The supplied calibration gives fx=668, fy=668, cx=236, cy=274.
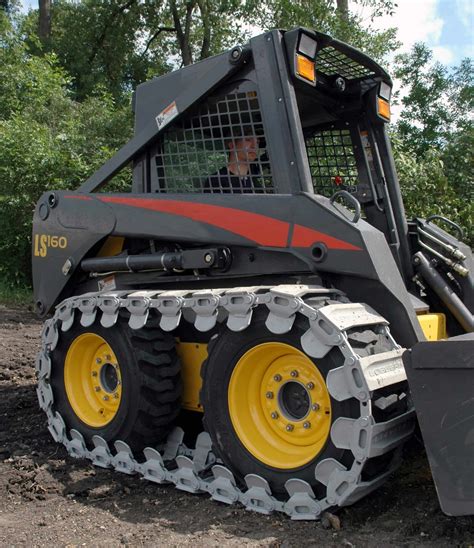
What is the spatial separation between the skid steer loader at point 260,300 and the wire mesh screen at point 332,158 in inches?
0.6

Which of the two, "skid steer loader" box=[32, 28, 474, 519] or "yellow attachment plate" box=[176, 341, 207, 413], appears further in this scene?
"yellow attachment plate" box=[176, 341, 207, 413]

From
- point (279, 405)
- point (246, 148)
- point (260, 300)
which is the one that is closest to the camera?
A: point (260, 300)

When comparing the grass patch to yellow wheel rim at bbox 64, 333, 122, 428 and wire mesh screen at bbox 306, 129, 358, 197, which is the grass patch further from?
wire mesh screen at bbox 306, 129, 358, 197

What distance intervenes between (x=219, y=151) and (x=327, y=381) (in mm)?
1759

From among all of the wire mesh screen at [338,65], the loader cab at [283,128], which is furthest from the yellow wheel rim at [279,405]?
the wire mesh screen at [338,65]

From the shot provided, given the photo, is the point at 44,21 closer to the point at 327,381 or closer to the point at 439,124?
the point at 439,124

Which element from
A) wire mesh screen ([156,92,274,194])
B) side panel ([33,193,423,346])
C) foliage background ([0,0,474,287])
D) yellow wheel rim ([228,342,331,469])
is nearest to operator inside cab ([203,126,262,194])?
wire mesh screen ([156,92,274,194])

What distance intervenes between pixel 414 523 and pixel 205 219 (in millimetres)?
1960

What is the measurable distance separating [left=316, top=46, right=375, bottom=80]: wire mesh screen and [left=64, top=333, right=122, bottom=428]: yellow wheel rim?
2224mm

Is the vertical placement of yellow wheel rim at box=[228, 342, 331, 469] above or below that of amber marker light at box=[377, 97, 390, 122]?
below

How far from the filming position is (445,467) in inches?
108

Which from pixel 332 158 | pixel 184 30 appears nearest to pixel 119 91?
pixel 184 30

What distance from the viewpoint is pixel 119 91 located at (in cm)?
2205

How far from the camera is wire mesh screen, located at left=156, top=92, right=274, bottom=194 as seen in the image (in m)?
3.93
